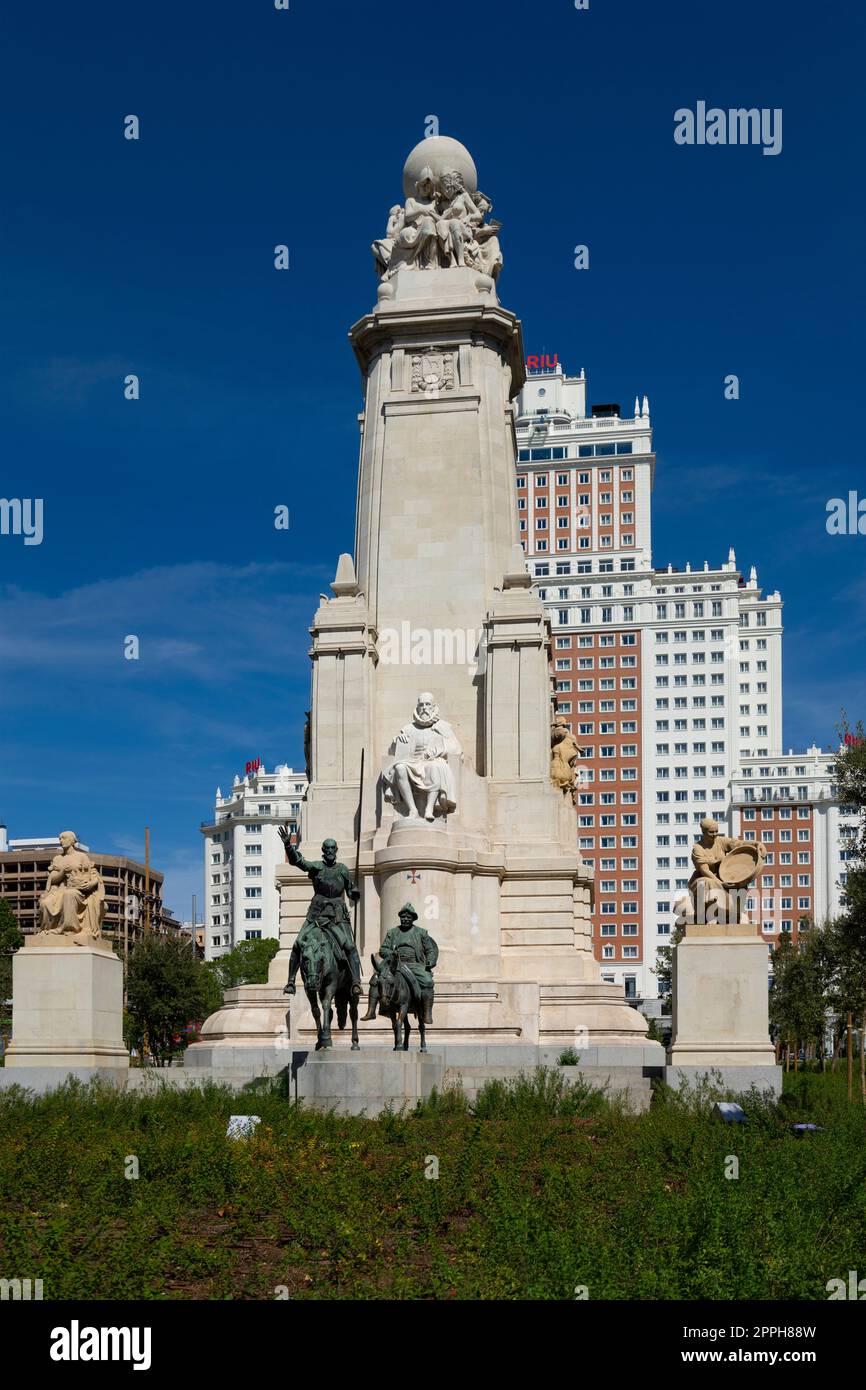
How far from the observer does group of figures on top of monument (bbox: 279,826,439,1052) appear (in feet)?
77.5

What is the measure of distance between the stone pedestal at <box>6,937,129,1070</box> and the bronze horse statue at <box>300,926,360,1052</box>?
6.54 metres

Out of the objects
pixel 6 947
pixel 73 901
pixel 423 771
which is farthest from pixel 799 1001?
pixel 73 901

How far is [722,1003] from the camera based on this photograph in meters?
27.9

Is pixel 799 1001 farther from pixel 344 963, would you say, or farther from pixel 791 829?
pixel 791 829

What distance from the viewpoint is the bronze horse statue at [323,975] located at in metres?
23.5

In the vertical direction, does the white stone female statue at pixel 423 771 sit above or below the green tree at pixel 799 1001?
above

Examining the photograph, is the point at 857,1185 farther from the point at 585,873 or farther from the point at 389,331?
the point at 389,331

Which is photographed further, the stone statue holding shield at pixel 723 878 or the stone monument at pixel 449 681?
the stone monument at pixel 449 681

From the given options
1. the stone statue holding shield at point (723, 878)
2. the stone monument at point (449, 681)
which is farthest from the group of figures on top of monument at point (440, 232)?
the stone statue holding shield at point (723, 878)

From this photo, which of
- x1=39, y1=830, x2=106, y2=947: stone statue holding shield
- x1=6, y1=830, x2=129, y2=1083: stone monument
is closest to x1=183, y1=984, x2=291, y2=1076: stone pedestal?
x1=6, y1=830, x2=129, y2=1083: stone monument

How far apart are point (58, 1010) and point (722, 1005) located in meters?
12.0

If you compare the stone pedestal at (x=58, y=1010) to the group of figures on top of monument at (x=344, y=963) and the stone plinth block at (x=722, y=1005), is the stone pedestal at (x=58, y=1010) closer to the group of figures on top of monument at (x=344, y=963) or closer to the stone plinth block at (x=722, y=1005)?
the group of figures on top of monument at (x=344, y=963)

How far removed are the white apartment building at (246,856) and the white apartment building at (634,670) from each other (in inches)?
1116

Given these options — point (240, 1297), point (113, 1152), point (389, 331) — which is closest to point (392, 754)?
point (389, 331)
